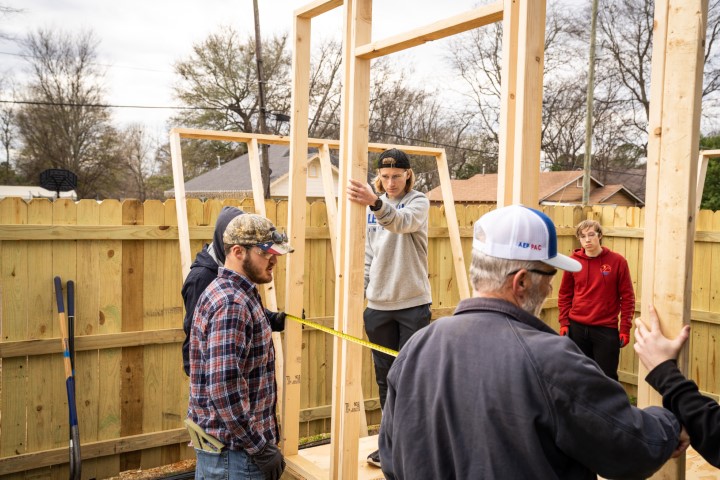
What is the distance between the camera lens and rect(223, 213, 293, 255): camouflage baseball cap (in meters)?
2.90

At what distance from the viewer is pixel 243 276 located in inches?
113

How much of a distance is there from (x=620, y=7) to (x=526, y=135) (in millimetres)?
21201

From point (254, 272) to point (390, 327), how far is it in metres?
1.56

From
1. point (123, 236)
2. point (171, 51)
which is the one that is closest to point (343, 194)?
point (123, 236)

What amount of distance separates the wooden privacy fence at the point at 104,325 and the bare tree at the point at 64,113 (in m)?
25.0

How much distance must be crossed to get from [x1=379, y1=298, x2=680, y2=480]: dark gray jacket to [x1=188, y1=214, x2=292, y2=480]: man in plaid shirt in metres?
1.14

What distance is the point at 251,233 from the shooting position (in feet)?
9.54

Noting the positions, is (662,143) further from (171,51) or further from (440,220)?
(171,51)

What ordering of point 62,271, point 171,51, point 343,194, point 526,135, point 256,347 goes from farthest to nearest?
point 171,51, point 62,271, point 343,194, point 256,347, point 526,135

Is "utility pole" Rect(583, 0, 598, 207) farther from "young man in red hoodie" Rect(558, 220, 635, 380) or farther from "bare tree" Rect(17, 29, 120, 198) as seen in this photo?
"bare tree" Rect(17, 29, 120, 198)

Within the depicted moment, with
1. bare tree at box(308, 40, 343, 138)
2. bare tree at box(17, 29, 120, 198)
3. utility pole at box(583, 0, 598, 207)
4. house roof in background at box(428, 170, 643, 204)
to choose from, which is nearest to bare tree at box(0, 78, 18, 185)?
bare tree at box(17, 29, 120, 198)

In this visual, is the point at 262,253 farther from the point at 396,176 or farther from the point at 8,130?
the point at 8,130

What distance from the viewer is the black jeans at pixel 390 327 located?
4121mm

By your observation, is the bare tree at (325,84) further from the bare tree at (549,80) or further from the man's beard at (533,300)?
the man's beard at (533,300)
